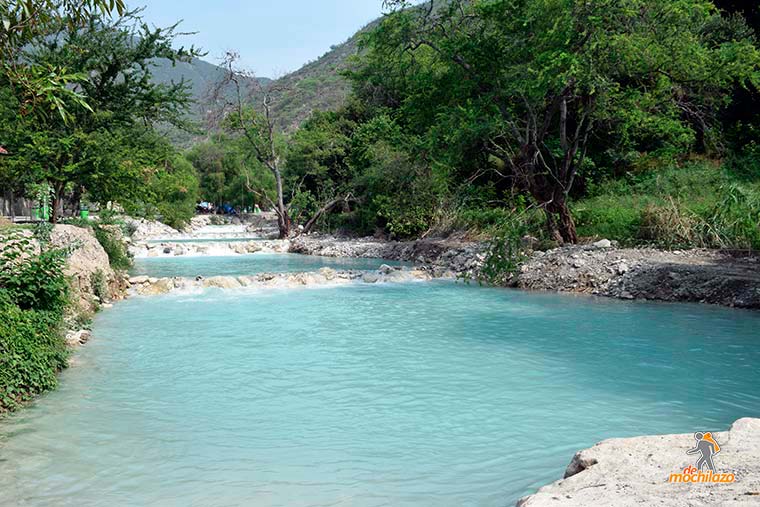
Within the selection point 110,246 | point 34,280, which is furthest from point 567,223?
point 34,280

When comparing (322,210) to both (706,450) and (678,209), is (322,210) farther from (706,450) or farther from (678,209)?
(706,450)

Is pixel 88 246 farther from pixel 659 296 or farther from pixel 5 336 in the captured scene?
pixel 659 296

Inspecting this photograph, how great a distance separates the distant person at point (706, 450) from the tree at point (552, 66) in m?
10.8

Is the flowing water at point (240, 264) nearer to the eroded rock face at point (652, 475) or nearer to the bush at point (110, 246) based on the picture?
the bush at point (110, 246)

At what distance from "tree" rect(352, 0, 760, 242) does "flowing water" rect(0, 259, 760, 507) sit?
5641 millimetres

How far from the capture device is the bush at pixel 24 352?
218 inches

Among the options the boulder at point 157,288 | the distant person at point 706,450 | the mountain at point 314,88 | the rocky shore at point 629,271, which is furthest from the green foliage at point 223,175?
the distant person at point 706,450

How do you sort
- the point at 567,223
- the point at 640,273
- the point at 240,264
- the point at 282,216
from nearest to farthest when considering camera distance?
1. the point at 640,273
2. the point at 567,223
3. the point at 240,264
4. the point at 282,216

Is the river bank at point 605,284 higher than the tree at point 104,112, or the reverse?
the tree at point 104,112

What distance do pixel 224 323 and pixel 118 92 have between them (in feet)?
33.4

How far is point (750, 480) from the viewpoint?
2.79 metres

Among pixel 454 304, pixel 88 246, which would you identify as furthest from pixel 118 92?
pixel 454 304

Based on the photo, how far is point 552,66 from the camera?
1307 cm

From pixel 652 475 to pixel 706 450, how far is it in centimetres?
29
